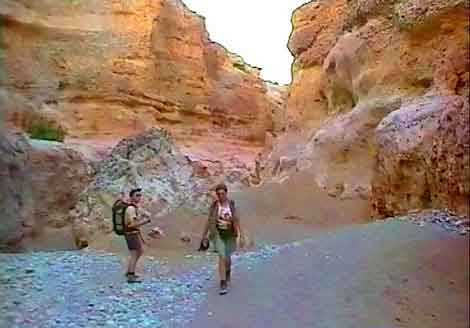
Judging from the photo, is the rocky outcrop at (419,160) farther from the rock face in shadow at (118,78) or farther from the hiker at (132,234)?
the rock face in shadow at (118,78)

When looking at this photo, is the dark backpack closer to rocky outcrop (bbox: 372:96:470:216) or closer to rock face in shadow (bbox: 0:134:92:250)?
rocky outcrop (bbox: 372:96:470:216)

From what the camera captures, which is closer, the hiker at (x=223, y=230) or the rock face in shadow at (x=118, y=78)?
the hiker at (x=223, y=230)

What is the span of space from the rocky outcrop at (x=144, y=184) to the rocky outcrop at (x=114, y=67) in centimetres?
1226

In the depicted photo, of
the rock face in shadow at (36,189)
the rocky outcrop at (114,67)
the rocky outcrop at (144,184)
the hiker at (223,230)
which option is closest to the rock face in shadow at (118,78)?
the rocky outcrop at (114,67)

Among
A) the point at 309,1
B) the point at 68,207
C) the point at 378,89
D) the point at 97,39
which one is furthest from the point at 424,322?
the point at 97,39

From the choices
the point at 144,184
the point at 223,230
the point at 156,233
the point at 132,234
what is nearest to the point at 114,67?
the point at 144,184

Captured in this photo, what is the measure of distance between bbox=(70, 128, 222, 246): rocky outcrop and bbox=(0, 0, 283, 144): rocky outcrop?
12.3 metres

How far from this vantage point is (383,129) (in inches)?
467

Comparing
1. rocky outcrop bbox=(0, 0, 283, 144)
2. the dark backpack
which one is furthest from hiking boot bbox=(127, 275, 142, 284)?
rocky outcrop bbox=(0, 0, 283, 144)

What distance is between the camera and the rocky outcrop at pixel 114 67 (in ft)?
85.4

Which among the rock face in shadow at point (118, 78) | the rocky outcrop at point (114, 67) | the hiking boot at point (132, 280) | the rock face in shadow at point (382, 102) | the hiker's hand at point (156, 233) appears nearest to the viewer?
the hiking boot at point (132, 280)

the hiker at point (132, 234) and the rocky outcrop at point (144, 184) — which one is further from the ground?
the rocky outcrop at point (144, 184)

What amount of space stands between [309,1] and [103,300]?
18.0 m

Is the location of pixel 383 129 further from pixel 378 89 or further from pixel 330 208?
pixel 378 89
